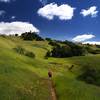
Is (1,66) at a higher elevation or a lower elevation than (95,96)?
higher

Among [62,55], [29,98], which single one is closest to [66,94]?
[29,98]

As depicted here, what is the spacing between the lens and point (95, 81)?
78375 millimetres

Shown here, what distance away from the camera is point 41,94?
51.0m

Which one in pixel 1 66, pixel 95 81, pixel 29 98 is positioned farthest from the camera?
pixel 95 81

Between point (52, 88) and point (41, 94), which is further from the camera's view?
point (52, 88)

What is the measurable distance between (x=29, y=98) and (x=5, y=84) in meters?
7.85

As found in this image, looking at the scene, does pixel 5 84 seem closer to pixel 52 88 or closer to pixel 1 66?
pixel 52 88

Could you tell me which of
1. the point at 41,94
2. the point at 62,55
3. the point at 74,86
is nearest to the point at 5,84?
the point at 41,94

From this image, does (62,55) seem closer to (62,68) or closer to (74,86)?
(62,68)

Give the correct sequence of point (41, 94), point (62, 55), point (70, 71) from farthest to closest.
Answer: point (62, 55) → point (70, 71) → point (41, 94)

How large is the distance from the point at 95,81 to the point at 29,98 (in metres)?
35.5

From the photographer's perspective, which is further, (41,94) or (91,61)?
(91,61)

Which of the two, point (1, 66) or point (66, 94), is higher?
point (1, 66)

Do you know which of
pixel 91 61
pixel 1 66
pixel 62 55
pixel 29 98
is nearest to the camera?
pixel 29 98
